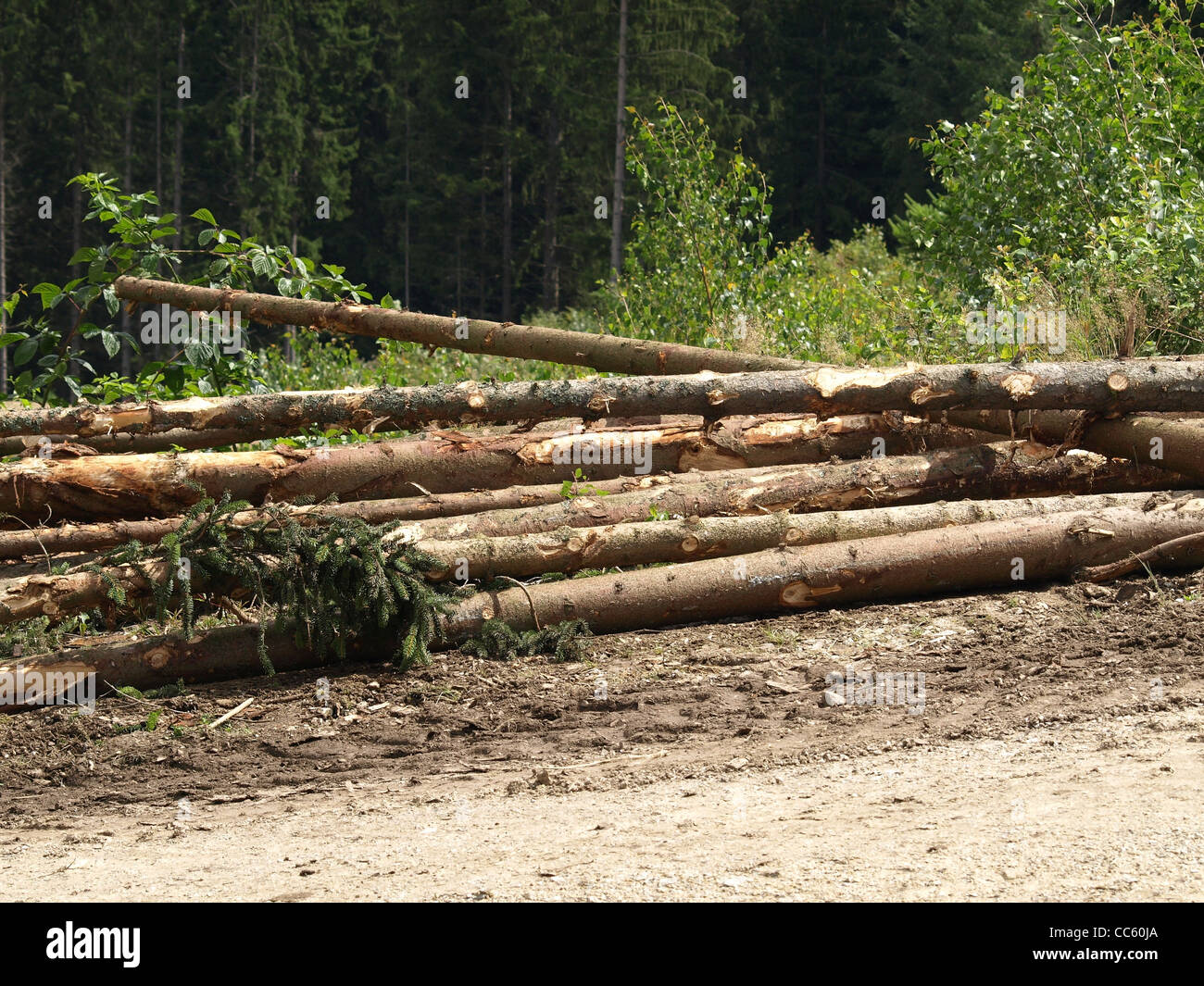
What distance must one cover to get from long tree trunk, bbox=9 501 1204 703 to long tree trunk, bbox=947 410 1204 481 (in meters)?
0.54

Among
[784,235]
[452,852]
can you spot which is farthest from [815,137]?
[452,852]

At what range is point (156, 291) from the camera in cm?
Answer: 966

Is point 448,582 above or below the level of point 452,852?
above

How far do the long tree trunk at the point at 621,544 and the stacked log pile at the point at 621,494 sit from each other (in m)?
0.01

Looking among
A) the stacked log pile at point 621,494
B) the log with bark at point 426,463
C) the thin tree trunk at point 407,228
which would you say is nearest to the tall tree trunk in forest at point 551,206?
the thin tree trunk at point 407,228

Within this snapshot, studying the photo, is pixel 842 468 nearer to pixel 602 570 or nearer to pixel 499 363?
pixel 602 570

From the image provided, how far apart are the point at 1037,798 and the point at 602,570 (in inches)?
132

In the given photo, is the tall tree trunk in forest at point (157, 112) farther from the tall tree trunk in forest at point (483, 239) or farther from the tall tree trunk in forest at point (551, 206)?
the tall tree trunk in forest at point (551, 206)

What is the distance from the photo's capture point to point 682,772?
179 inches

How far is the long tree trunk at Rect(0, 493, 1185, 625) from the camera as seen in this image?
228 inches

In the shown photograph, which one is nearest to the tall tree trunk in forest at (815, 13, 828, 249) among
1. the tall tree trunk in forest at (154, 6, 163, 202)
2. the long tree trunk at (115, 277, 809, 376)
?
the tall tree trunk in forest at (154, 6, 163, 202)

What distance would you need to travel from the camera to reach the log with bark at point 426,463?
6617 millimetres

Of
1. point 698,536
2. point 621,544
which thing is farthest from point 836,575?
point 621,544

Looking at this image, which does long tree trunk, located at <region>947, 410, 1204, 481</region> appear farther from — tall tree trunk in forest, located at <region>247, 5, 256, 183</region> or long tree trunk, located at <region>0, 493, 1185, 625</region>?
tall tree trunk in forest, located at <region>247, 5, 256, 183</region>
